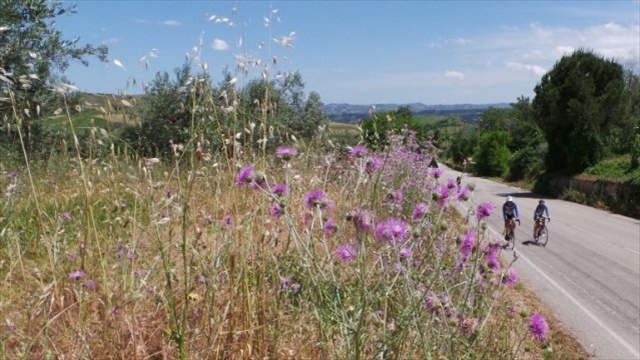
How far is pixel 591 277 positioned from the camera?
452 inches

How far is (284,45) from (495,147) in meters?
53.4

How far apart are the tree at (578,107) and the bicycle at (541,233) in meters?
18.4

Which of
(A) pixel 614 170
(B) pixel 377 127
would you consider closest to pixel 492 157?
(A) pixel 614 170

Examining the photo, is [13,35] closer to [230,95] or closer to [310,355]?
[230,95]

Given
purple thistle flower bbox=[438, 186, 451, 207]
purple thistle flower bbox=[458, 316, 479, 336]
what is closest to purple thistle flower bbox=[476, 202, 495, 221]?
purple thistle flower bbox=[438, 186, 451, 207]

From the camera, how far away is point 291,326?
314cm

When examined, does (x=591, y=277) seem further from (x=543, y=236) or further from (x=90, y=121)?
(x=90, y=121)

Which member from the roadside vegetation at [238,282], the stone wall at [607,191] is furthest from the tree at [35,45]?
the stone wall at [607,191]

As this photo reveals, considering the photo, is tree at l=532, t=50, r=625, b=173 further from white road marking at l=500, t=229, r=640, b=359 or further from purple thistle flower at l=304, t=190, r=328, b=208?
purple thistle flower at l=304, t=190, r=328, b=208

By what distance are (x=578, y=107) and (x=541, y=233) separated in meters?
19.6

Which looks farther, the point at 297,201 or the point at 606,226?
the point at 606,226

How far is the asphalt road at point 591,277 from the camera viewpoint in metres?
8.11

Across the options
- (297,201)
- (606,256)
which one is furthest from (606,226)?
(297,201)

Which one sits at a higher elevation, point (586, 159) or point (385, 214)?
point (385, 214)
